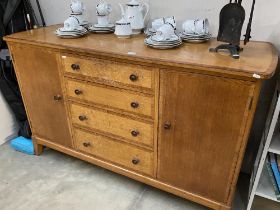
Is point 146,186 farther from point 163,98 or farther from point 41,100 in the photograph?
point 41,100

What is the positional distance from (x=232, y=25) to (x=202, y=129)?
1.56 feet

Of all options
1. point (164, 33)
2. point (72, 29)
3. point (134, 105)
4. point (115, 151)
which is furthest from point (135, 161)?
point (72, 29)

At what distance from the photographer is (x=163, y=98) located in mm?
1187

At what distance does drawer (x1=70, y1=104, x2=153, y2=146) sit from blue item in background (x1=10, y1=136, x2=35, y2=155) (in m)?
0.58

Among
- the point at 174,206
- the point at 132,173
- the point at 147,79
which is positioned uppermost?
the point at 147,79

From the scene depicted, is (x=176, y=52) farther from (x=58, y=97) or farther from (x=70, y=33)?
(x=58, y=97)

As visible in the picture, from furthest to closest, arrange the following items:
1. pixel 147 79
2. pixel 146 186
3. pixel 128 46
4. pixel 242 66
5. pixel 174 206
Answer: pixel 146 186 → pixel 174 206 → pixel 128 46 → pixel 147 79 → pixel 242 66

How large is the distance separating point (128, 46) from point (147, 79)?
0.76 feet

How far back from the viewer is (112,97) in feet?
4.37

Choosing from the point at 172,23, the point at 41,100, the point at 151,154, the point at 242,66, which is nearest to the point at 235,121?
the point at 242,66

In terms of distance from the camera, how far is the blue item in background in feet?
6.30

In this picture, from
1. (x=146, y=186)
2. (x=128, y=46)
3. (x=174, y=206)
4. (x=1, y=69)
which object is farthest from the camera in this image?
(x=1, y=69)

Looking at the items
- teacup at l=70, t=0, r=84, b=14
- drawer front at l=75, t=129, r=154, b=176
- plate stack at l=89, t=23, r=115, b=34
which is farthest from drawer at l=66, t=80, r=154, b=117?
teacup at l=70, t=0, r=84, b=14

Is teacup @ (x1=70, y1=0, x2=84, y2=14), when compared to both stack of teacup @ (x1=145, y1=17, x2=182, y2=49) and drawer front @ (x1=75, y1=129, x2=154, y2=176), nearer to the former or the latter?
stack of teacup @ (x1=145, y1=17, x2=182, y2=49)
